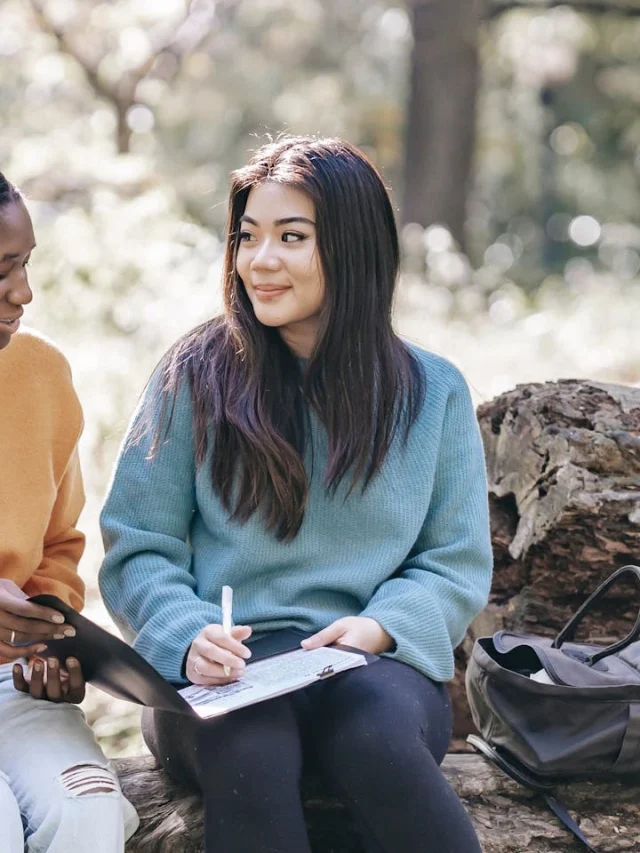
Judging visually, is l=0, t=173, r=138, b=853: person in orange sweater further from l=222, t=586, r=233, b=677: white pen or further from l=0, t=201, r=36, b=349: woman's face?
l=222, t=586, r=233, b=677: white pen

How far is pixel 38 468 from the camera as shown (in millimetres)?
2480

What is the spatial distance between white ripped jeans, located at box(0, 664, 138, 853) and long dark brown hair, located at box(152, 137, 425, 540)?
1.90ft

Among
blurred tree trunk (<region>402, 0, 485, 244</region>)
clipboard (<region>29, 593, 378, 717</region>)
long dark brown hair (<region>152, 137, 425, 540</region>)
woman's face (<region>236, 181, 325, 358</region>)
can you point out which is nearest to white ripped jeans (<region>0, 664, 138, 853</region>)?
clipboard (<region>29, 593, 378, 717</region>)

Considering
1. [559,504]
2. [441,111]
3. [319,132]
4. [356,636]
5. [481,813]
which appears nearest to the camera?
[356,636]

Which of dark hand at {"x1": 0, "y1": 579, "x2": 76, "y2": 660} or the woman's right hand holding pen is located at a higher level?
dark hand at {"x1": 0, "y1": 579, "x2": 76, "y2": 660}

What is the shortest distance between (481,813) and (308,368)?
96 cm

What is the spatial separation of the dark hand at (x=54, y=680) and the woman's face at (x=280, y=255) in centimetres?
80

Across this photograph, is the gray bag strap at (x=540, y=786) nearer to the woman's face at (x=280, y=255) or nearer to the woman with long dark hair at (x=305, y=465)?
the woman with long dark hair at (x=305, y=465)

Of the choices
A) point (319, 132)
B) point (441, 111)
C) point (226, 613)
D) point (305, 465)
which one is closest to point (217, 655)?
point (226, 613)

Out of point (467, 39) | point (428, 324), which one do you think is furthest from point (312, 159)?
point (467, 39)

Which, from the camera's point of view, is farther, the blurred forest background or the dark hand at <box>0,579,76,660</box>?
the blurred forest background

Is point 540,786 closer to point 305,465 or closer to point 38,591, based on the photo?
point 305,465

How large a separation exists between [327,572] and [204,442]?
1.18 ft

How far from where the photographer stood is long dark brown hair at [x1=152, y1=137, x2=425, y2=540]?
251 cm
